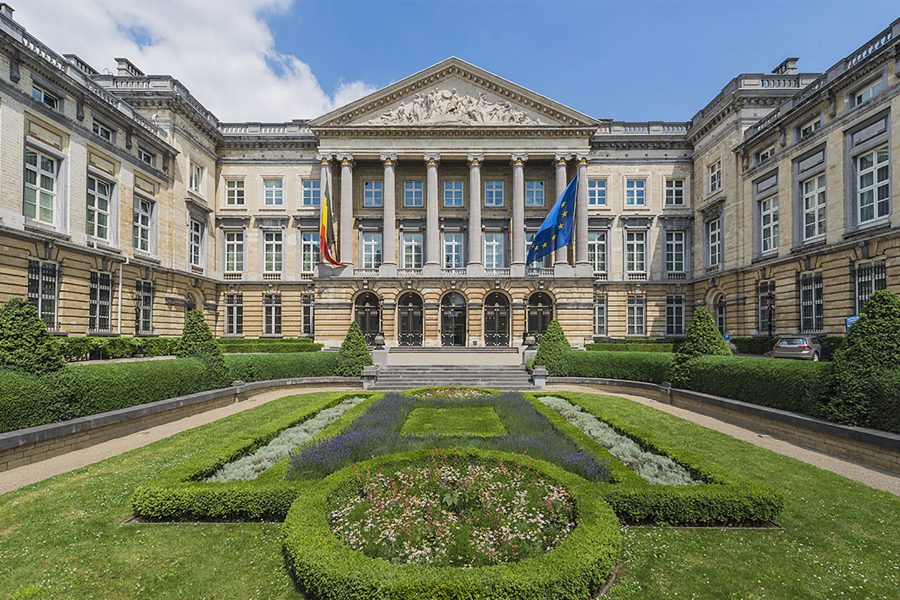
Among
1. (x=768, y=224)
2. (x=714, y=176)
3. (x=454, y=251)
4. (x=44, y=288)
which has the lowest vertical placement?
(x=44, y=288)

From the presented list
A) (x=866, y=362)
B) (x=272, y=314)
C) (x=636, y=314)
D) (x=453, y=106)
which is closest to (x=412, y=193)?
(x=453, y=106)

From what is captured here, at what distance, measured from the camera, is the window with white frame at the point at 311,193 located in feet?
118

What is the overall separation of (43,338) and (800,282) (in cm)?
3416

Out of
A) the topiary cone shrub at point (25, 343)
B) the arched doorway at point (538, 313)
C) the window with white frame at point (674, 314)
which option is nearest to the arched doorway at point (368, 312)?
the arched doorway at point (538, 313)

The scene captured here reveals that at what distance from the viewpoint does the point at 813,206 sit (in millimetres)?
24453

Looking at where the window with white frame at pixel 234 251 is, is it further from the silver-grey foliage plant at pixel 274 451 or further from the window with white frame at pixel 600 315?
the window with white frame at pixel 600 315

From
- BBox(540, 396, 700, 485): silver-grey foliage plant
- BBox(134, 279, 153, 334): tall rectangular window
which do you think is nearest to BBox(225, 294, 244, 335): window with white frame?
BBox(134, 279, 153, 334): tall rectangular window

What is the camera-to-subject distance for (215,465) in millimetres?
7887

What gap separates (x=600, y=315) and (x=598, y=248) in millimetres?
5791

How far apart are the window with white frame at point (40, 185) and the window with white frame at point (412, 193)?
21491 mm

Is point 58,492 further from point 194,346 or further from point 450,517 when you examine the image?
point 194,346

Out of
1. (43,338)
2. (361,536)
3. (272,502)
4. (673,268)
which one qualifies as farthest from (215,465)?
(673,268)

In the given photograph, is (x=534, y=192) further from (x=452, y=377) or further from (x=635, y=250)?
(x=452, y=377)

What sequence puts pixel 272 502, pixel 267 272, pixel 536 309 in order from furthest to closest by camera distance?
1. pixel 267 272
2. pixel 536 309
3. pixel 272 502
